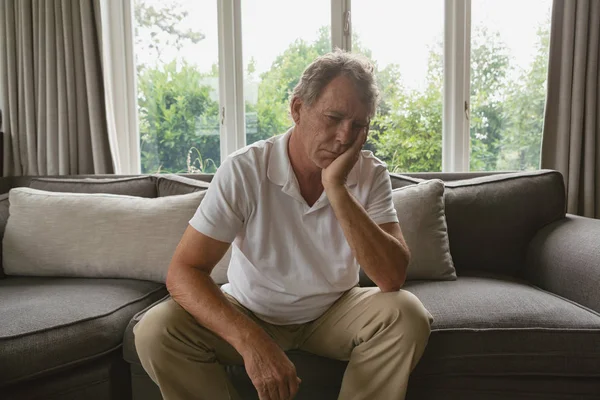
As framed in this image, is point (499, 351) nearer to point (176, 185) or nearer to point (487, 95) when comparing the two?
point (176, 185)

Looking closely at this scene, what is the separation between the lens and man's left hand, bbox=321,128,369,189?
1.26 meters

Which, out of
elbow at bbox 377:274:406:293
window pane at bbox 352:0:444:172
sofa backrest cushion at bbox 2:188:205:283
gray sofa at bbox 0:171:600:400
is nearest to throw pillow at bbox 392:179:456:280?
gray sofa at bbox 0:171:600:400

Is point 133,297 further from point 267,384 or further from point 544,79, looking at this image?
point 544,79

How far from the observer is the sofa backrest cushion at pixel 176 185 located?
2109mm

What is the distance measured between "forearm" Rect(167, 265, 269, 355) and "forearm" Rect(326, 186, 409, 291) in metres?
0.31

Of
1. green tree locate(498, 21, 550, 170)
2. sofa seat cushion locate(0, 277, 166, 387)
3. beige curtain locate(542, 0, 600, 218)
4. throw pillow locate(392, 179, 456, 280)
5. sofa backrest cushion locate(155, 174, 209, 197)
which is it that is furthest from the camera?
green tree locate(498, 21, 550, 170)

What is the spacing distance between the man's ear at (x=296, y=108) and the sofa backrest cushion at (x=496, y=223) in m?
0.90

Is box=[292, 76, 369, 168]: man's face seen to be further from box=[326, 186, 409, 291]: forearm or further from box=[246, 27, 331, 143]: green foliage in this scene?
box=[246, 27, 331, 143]: green foliage

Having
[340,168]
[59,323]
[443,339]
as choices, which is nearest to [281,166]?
[340,168]

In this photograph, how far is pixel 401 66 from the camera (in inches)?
110

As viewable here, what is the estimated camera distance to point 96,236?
1943 millimetres

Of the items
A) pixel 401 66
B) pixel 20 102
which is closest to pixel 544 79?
pixel 401 66

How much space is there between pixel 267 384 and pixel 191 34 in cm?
228

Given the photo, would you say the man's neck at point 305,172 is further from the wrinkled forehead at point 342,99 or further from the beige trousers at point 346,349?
the beige trousers at point 346,349
